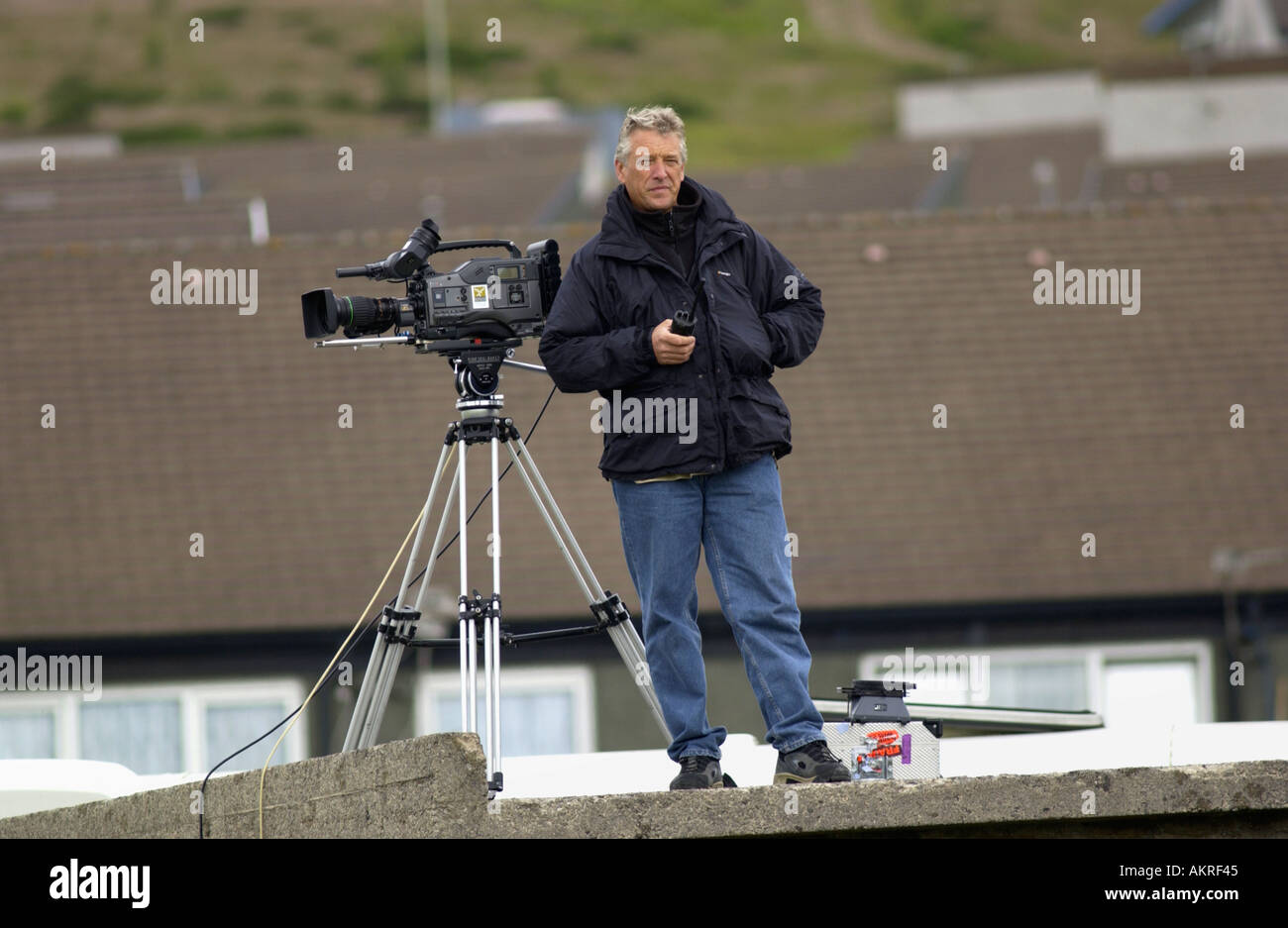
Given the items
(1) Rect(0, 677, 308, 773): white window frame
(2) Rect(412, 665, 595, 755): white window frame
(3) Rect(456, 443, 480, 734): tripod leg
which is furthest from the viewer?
(1) Rect(0, 677, 308, 773): white window frame

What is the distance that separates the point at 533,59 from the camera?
137 meters

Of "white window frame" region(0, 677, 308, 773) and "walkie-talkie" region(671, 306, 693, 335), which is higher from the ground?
"walkie-talkie" region(671, 306, 693, 335)

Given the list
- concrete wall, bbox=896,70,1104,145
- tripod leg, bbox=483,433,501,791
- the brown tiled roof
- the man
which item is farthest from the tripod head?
concrete wall, bbox=896,70,1104,145

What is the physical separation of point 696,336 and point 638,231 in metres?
0.40

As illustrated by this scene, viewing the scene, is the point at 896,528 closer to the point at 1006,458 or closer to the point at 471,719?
the point at 1006,458

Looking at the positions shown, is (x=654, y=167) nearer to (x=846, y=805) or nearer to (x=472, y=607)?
(x=472, y=607)

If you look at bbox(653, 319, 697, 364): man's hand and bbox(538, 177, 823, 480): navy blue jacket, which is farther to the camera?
bbox(538, 177, 823, 480): navy blue jacket

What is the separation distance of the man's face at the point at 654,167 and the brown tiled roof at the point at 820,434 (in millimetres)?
10786

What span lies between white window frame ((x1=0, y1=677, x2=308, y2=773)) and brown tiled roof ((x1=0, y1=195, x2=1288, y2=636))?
0.58 m

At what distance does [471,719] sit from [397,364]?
43.9 feet

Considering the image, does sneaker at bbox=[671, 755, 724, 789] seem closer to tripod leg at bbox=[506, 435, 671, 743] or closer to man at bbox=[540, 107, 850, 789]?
man at bbox=[540, 107, 850, 789]

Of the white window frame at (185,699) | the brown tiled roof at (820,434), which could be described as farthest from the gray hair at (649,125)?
the white window frame at (185,699)

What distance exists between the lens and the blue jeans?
18.8 ft

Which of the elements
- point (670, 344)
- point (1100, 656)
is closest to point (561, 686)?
point (1100, 656)
